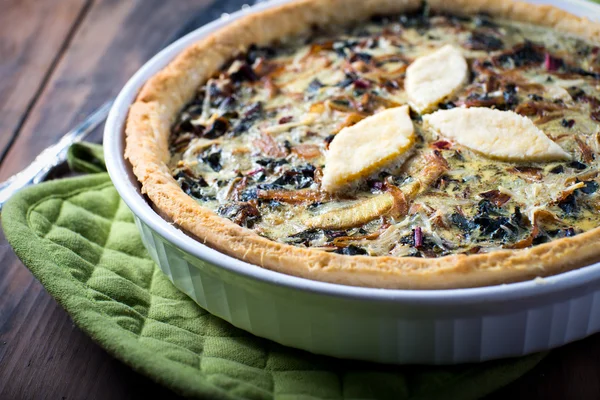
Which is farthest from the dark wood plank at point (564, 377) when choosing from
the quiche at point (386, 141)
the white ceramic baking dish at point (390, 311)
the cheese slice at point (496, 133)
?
the cheese slice at point (496, 133)

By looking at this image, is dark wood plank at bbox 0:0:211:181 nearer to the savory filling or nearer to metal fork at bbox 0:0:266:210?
metal fork at bbox 0:0:266:210

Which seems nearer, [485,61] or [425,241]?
[425,241]

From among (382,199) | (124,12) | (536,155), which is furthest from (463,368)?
(124,12)

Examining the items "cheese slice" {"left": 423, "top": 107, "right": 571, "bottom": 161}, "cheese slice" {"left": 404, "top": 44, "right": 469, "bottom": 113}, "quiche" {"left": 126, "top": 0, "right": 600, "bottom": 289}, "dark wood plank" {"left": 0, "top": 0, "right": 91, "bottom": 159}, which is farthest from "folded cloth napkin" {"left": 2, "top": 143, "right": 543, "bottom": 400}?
"cheese slice" {"left": 404, "top": 44, "right": 469, "bottom": 113}

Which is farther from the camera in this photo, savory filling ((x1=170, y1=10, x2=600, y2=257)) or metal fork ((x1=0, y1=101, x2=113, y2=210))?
metal fork ((x1=0, y1=101, x2=113, y2=210))

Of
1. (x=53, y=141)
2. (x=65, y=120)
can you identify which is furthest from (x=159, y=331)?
(x=65, y=120)

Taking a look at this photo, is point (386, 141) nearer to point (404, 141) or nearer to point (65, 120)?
point (404, 141)

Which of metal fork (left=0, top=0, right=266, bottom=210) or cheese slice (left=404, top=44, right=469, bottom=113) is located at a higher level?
cheese slice (left=404, top=44, right=469, bottom=113)

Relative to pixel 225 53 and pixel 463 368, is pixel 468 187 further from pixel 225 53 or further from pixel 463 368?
pixel 225 53
